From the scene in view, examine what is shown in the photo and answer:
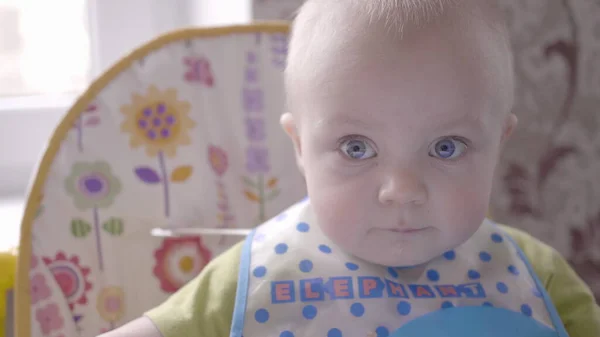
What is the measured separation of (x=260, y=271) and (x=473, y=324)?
9.2 inches

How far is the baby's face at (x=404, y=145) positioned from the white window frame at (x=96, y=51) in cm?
74

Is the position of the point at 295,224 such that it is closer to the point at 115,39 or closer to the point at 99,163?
the point at 99,163

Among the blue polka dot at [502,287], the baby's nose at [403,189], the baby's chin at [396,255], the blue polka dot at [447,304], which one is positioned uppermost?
the baby's nose at [403,189]

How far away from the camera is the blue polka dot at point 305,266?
29.4 inches

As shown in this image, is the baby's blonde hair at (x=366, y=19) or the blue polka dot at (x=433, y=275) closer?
the baby's blonde hair at (x=366, y=19)

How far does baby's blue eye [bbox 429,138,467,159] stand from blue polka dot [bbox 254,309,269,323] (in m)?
0.24

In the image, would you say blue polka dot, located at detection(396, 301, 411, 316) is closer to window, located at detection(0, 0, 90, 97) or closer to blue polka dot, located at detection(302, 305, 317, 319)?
blue polka dot, located at detection(302, 305, 317, 319)

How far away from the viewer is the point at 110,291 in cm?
85

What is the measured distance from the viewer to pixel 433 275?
0.76 m

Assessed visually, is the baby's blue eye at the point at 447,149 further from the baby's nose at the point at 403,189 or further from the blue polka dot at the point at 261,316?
the blue polka dot at the point at 261,316

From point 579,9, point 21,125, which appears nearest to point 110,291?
point 21,125

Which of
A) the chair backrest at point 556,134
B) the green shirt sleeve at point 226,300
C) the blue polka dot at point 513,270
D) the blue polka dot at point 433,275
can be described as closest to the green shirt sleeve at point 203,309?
the green shirt sleeve at point 226,300

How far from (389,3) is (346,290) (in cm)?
30

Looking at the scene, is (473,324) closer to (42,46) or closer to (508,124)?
(508,124)
